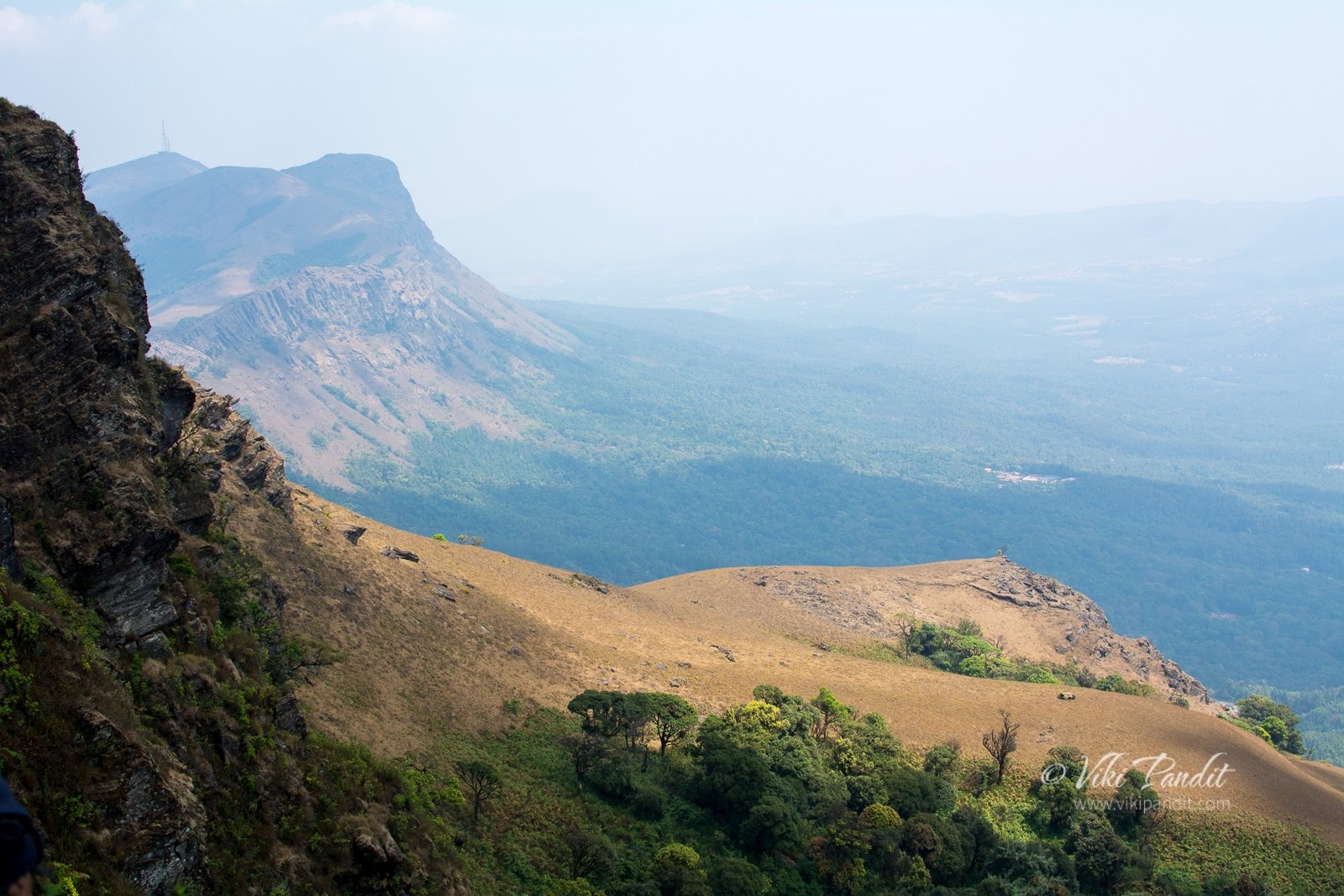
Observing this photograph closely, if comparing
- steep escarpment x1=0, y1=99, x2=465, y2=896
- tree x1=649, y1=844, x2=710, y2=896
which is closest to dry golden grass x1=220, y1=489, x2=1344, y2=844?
tree x1=649, y1=844, x2=710, y2=896

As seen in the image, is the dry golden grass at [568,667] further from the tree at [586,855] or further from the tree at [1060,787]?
the tree at [586,855]

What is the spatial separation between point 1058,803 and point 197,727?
34.5 m

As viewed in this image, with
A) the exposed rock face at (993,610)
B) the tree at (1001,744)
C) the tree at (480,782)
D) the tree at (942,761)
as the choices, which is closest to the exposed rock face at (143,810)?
the tree at (480,782)

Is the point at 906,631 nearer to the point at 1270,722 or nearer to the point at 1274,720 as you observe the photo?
the point at 1270,722

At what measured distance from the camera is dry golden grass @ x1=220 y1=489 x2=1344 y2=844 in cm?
3541

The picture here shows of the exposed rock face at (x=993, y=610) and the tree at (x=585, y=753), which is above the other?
the tree at (x=585, y=753)

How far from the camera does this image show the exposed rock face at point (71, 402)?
16.6 metres

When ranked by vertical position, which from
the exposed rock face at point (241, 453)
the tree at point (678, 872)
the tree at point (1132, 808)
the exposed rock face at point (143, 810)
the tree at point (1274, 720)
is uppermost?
the exposed rock face at point (241, 453)

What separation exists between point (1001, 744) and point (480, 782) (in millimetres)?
24891

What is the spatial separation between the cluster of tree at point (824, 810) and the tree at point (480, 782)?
3441 mm

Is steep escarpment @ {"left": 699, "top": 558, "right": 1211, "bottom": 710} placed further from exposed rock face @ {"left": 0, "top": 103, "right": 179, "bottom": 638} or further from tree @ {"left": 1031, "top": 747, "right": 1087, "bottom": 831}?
exposed rock face @ {"left": 0, "top": 103, "right": 179, "bottom": 638}

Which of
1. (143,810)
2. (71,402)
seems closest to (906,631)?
(71,402)

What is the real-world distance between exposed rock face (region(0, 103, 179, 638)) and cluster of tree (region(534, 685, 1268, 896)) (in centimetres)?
1714

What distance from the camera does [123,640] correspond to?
1664 centimetres
